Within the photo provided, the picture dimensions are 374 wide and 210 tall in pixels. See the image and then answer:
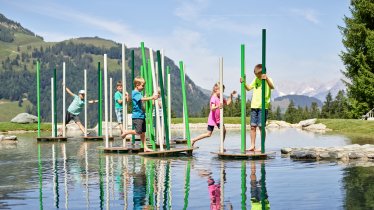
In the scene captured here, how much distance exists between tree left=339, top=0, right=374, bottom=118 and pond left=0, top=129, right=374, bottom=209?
97.2ft

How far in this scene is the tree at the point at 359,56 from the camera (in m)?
41.2

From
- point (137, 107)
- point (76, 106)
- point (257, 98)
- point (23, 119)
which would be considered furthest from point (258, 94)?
point (23, 119)

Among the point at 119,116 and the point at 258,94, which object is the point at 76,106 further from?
the point at 258,94

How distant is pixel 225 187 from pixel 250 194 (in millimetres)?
805

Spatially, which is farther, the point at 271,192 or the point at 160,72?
the point at 160,72

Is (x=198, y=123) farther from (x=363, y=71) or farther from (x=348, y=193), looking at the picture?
(x=348, y=193)

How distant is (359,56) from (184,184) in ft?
117

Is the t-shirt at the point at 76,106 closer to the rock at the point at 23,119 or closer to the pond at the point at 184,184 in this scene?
the pond at the point at 184,184

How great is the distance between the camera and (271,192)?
8312 mm

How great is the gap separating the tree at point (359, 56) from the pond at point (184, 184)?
29.6 m

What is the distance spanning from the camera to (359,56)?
1654 inches

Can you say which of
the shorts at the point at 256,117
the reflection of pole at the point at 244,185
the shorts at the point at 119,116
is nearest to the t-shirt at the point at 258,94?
the shorts at the point at 256,117

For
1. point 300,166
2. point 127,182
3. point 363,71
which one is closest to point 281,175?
point 300,166

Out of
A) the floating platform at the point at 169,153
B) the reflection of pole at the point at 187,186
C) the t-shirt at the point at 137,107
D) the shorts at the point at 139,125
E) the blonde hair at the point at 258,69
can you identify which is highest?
the blonde hair at the point at 258,69
